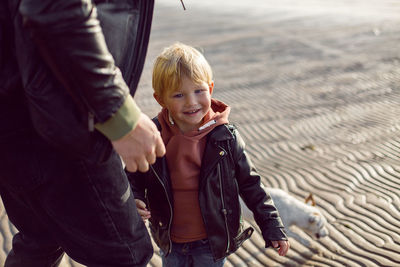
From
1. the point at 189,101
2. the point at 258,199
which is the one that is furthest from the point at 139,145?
the point at 258,199

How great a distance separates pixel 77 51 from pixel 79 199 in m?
0.64

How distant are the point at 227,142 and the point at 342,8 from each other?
18.4 meters

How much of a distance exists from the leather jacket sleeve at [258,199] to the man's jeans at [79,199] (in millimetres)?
631

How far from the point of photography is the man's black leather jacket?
1357 millimetres

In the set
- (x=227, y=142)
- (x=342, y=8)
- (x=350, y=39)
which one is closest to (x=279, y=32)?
(x=350, y=39)

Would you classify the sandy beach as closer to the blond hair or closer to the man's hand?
the blond hair

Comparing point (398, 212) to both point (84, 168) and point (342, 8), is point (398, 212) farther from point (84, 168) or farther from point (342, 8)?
point (342, 8)

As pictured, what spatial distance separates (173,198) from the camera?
7.45ft

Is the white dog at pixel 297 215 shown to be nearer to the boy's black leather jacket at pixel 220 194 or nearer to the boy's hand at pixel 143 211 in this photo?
the boy's black leather jacket at pixel 220 194

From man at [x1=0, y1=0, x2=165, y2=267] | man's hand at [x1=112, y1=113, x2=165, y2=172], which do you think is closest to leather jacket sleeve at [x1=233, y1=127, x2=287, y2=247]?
man at [x1=0, y1=0, x2=165, y2=267]

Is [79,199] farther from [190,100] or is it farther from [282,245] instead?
[282,245]

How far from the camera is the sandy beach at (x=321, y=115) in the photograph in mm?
3980

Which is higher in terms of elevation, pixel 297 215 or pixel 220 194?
pixel 220 194

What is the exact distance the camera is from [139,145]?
1589mm
